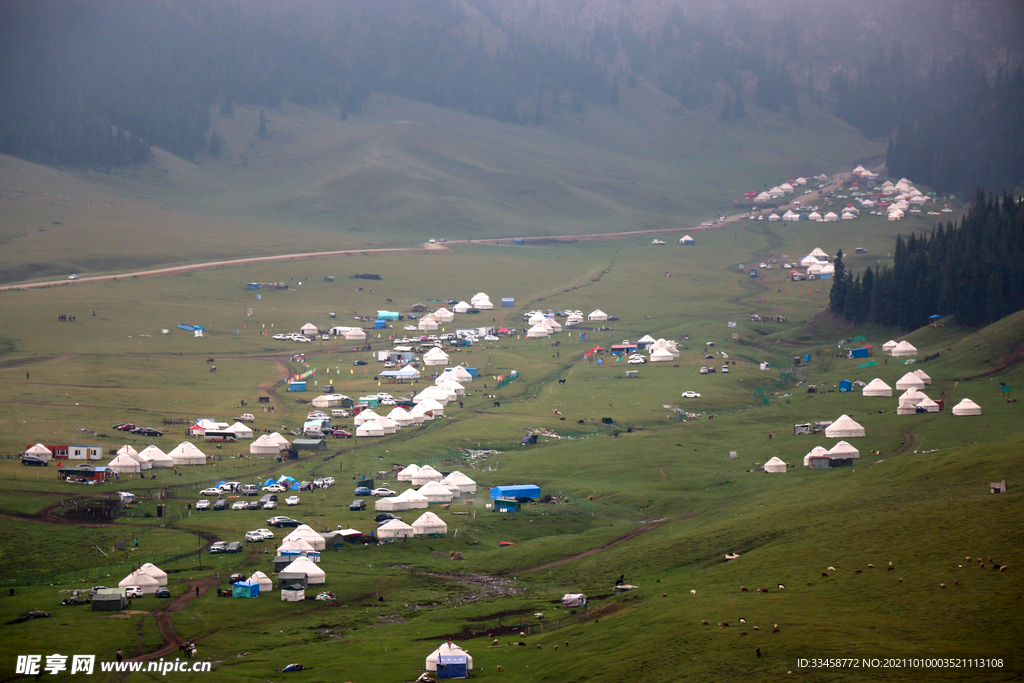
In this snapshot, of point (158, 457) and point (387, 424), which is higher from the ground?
point (158, 457)

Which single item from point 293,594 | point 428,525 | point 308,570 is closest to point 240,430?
point 428,525

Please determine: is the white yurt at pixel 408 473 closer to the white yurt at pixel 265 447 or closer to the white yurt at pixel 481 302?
the white yurt at pixel 265 447

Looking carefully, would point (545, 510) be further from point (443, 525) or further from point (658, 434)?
point (658, 434)

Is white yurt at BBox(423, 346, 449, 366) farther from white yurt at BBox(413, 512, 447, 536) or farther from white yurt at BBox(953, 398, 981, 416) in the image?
white yurt at BBox(953, 398, 981, 416)

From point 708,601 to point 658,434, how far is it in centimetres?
4707

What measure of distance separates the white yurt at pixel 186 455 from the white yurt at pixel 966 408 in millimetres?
66327

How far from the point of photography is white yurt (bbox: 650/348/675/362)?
138375 millimetres

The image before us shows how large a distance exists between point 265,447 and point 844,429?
50538mm

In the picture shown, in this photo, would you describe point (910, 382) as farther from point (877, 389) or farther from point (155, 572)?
point (155, 572)

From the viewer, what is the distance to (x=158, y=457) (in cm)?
8769

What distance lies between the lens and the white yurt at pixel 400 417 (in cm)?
10750

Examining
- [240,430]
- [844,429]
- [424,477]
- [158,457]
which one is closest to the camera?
[158,457]

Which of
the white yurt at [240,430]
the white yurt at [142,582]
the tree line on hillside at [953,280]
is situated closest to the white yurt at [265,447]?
the white yurt at [240,430]

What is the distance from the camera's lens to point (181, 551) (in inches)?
2717
